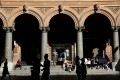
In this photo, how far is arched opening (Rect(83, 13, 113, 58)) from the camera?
35719 millimetres

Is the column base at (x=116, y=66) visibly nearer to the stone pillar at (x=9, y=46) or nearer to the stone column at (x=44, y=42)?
the stone column at (x=44, y=42)

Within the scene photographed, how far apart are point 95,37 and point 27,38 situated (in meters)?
8.21

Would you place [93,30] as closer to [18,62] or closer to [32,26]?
[32,26]

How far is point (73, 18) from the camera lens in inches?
1254

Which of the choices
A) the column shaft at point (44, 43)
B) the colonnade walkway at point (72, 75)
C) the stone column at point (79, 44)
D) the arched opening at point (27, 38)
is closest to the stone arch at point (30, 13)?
the column shaft at point (44, 43)

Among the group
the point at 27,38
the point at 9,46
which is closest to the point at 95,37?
the point at 27,38

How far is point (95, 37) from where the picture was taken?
35.9 meters

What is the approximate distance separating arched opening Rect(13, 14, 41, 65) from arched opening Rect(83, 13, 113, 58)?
19.1ft

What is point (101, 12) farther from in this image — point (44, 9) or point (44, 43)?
point (44, 43)

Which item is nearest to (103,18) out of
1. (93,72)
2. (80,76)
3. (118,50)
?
(118,50)

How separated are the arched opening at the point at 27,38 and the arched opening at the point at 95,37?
5.82 m

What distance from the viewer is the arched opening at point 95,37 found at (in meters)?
35.7

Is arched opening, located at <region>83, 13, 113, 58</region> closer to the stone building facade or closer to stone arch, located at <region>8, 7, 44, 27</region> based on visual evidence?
the stone building facade

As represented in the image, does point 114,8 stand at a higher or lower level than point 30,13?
higher
